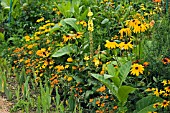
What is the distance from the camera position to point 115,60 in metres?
4.65

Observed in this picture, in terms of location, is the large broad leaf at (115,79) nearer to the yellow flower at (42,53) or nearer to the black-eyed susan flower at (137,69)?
the black-eyed susan flower at (137,69)

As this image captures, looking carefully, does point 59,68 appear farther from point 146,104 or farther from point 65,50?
point 146,104

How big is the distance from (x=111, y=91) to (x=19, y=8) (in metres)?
3.04

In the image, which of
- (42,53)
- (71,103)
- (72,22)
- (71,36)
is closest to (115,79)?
(71,103)

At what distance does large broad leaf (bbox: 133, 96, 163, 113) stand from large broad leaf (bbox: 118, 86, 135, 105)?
124mm

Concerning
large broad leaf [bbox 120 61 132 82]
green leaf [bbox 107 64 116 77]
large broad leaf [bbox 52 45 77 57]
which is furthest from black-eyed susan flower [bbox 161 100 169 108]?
large broad leaf [bbox 52 45 77 57]

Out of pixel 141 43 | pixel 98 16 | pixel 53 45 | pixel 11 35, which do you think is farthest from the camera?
pixel 11 35

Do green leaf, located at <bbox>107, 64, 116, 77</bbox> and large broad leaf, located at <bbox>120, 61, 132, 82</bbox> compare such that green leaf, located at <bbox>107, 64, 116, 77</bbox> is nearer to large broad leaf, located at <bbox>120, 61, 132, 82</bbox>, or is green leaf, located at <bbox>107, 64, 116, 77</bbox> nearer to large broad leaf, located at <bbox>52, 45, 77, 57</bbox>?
large broad leaf, located at <bbox>120, 61, 132, 82</bbox>

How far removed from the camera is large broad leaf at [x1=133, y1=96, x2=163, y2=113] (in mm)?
3979

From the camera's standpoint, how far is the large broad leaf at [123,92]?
396 cm

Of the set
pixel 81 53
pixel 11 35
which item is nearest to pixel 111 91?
pixel 81 53

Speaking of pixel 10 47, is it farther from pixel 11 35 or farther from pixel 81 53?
pixel 81 53

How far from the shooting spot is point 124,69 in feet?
13.5

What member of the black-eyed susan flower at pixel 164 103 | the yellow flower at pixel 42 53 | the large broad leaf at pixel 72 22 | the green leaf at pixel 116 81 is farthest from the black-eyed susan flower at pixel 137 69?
the large broad leaf at pixel 72 22
